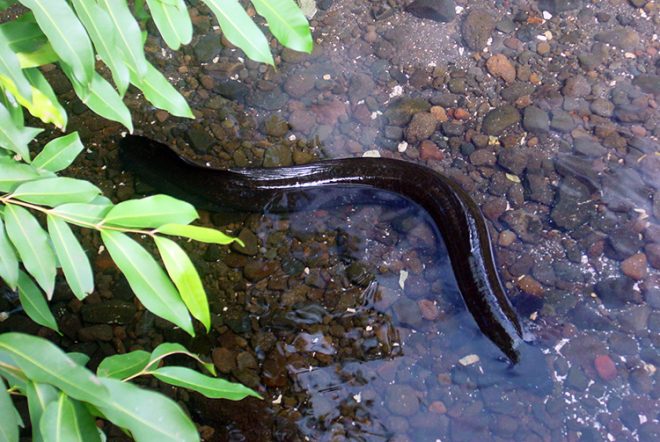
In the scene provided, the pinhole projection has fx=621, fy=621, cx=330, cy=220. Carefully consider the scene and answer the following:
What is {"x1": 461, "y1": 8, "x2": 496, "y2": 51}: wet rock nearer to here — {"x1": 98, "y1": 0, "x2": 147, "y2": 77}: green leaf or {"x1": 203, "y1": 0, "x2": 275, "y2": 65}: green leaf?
{"x1": 203, "y1": 0, "x2": 275, "y2": 65}: green leaf

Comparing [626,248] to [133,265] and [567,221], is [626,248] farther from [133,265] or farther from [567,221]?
[133,265]

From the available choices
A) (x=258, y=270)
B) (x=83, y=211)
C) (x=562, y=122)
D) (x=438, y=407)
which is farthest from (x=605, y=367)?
(x=83, y=211)

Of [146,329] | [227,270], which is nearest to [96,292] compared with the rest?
[146,329]

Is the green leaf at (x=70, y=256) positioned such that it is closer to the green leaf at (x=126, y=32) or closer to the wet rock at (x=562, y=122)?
the green leaf at (x=126, y=32)

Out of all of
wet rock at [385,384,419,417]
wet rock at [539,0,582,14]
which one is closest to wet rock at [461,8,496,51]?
wet rock at [539,0,582,14]

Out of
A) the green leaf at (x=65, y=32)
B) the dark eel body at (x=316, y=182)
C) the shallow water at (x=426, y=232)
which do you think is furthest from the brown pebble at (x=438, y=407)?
the green leaf at (x=65, y=32)

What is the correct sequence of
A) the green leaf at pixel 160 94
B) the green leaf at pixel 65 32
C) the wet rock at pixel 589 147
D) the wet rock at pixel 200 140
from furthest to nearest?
the wet rock at pixel 200 140
the wet rock at pixel 589 147
the green leaf at pixel 160 94
the green leaf at pixel 65 32

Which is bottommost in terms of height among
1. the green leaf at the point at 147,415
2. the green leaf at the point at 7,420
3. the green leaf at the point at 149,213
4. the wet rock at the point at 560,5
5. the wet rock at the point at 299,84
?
the wet rock at the point at 560,5
